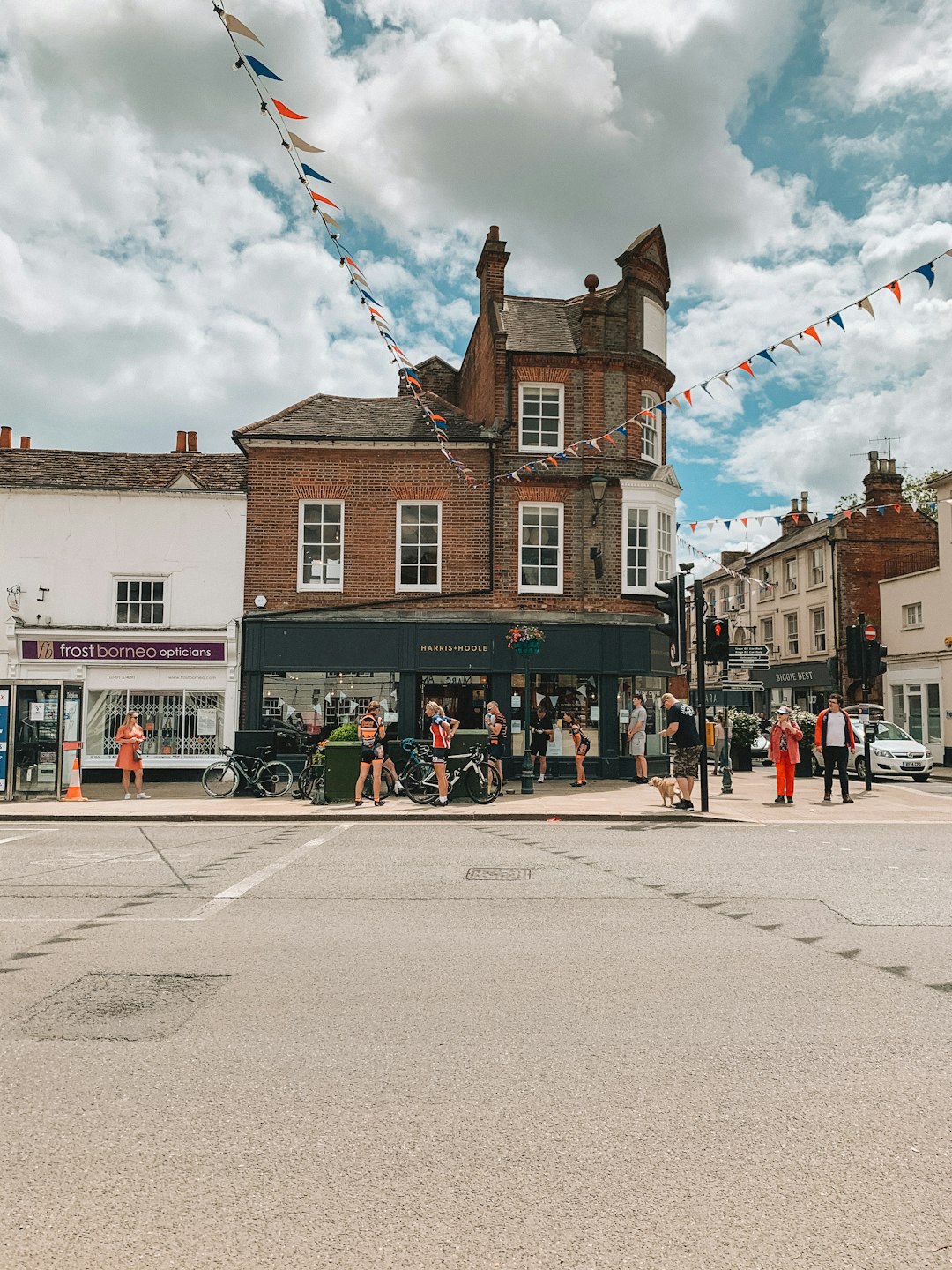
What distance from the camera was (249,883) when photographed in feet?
30.2

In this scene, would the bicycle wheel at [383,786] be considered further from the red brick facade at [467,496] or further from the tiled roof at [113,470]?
the tiled roof at [113,470]

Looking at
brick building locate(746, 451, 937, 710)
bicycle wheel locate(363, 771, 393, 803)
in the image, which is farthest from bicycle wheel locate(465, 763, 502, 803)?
brick building locate(746, 451, 937, 710)

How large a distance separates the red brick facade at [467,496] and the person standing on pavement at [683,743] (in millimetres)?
7465

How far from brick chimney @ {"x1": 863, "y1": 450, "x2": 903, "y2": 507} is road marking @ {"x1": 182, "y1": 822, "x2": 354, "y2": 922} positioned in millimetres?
34533

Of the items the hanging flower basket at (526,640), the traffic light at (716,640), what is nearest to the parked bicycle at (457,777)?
the hanging flower basket at (526,640)

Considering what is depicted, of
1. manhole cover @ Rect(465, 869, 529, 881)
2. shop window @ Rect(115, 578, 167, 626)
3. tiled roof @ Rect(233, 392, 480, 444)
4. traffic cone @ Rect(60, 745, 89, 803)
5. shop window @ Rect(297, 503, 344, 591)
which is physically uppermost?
tiled roof @ Rect(233, 392, 480, 444)

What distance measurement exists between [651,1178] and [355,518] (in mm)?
20075

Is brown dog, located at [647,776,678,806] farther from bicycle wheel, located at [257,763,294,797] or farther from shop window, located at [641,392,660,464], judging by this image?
shop window, located at [641,392,660,464]

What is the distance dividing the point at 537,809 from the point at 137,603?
11463 mm

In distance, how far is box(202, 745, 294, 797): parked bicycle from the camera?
60.6 feet

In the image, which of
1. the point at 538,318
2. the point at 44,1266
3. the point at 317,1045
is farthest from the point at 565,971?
the point at 538,318

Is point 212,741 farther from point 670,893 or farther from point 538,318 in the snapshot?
point 670,893

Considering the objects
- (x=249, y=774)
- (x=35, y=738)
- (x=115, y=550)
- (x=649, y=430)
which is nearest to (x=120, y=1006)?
(x=249, y=774)

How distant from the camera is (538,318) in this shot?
24562mm
